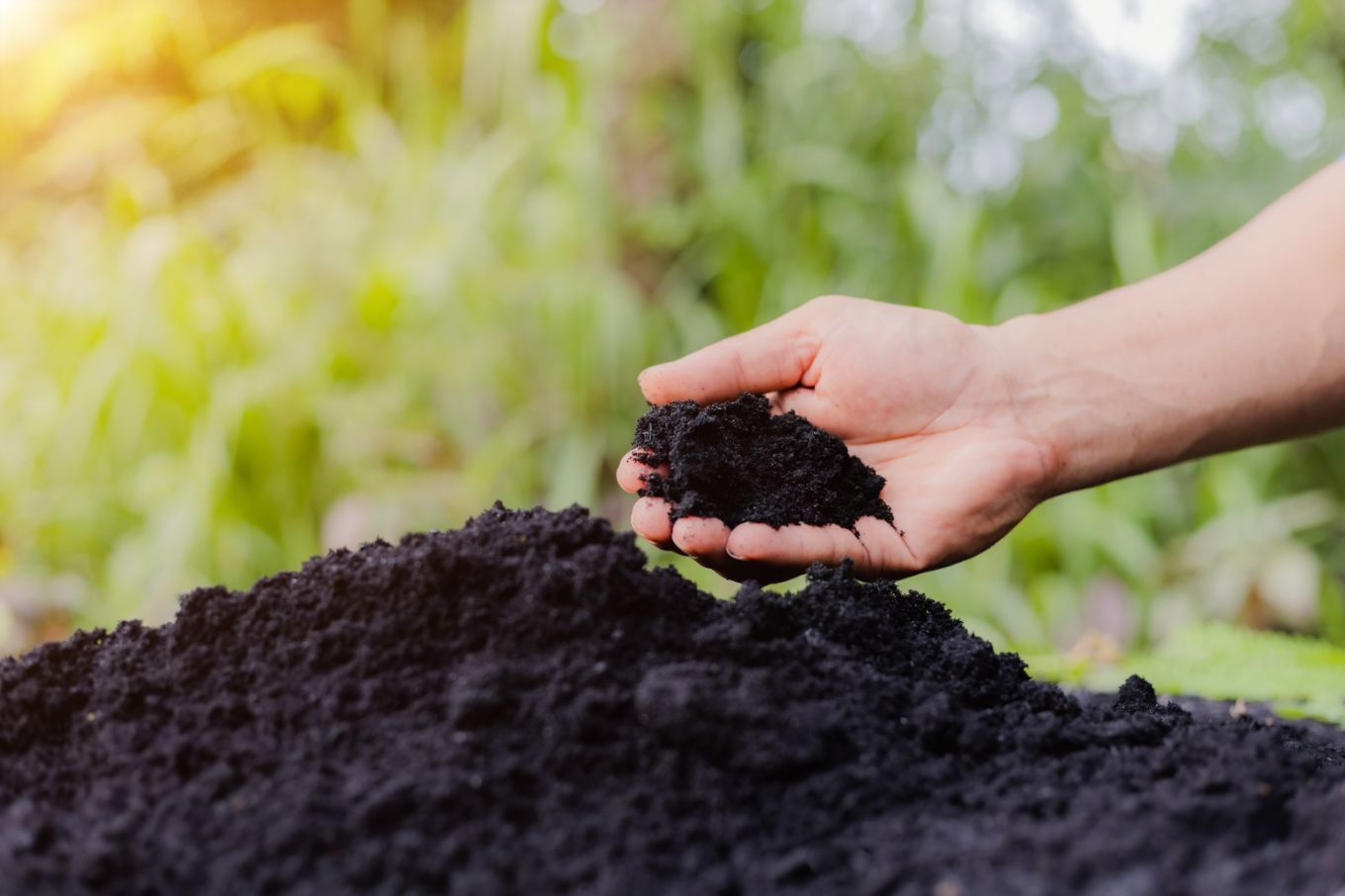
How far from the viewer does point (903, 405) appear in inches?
60.0

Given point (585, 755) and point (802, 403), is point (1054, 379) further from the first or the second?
point (585, 755)

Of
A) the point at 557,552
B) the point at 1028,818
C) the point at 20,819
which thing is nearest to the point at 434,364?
the point at 557,552

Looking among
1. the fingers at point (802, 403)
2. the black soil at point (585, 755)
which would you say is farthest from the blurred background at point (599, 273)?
the black soil at point (585, 755)

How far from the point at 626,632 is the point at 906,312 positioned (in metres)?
0.77

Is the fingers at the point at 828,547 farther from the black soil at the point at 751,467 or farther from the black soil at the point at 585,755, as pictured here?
the black soil at the point at 585,755

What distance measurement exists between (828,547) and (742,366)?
0.32 m

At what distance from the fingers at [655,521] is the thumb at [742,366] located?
0.61 ft

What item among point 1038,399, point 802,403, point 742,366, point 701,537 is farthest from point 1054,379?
point 701,537

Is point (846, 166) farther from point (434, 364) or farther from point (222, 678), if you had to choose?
point (222, 678)

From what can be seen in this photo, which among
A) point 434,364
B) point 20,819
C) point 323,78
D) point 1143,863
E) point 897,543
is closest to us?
point 1143,863

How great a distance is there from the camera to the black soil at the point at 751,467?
4.24 ft

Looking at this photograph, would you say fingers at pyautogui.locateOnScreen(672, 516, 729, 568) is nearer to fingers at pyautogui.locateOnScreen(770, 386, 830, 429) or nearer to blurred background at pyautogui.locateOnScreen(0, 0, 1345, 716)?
fingers at pyautogui.locateOnScreen(770, 386, 830, 429)

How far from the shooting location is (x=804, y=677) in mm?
965

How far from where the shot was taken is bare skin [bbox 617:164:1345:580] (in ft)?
4.80
